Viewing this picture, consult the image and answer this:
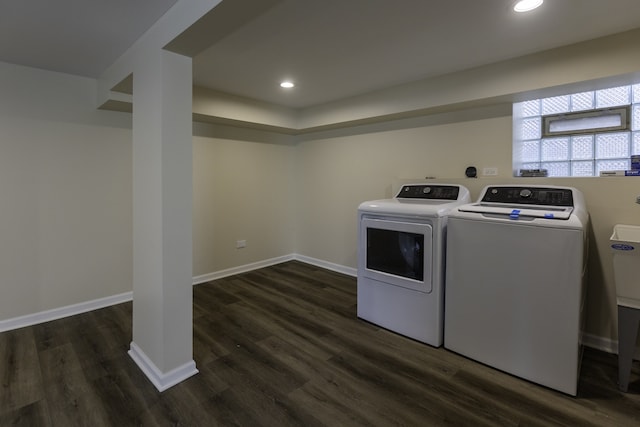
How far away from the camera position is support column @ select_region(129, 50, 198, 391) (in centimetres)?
188

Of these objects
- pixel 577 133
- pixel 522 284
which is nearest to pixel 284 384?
pixel 522 284

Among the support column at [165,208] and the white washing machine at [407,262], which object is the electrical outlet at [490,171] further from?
the support column at [165,208]

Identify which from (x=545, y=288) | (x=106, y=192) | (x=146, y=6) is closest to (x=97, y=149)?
(x=106, y=192)

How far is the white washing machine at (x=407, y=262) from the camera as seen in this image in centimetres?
241

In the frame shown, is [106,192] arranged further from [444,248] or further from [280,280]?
[444,248]

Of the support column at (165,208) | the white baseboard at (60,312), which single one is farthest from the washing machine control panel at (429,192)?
the white baseboard at (60,312)

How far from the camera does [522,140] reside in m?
2.95

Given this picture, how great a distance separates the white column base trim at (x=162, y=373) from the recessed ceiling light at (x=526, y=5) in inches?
115

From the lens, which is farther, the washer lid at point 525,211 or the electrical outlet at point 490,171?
the electrical outlet at point 490,171

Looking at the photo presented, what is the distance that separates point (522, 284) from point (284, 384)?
163 centimetres

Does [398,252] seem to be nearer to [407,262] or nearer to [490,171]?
[407,262]

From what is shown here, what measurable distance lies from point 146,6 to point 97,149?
191 cm

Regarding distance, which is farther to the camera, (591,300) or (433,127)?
(433,127)

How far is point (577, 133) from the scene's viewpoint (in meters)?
2.66
